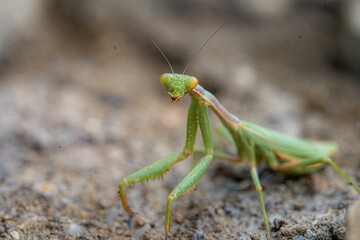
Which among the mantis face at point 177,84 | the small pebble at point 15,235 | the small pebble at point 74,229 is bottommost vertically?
the small pebble at point 74,229

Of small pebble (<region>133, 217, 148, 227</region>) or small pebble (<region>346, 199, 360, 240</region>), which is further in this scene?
small pebble (<region>133, 217, 148, 227</region>)

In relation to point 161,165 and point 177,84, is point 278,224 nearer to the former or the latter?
point 161,165

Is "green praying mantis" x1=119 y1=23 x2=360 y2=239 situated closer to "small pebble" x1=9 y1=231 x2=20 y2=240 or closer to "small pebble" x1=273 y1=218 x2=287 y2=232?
"small pebble" x1=273 y1=218 x2=287 y2=232

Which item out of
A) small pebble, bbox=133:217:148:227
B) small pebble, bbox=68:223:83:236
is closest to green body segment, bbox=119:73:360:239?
small pebble, bbox=133:217:148:227

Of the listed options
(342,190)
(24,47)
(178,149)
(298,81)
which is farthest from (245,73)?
(24,47)

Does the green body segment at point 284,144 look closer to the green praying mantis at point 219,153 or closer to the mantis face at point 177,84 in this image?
the green praying mantis at point 219,153

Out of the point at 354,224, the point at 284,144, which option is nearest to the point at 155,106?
the point at 284,144

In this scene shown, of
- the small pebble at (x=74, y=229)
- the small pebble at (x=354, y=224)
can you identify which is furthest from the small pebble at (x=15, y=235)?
the small pebble at (x=354, y=224)

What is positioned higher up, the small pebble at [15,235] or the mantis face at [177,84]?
the mantis face at [177,84]
